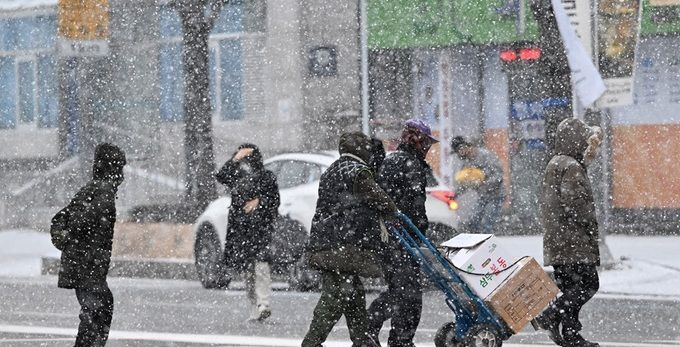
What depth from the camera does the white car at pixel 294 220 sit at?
17312 mm

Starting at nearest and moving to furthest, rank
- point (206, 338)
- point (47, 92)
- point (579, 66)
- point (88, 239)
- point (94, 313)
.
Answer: point (88, 239) → point (94, 313) → point (206, 338) → point (579, 66) → point (47, 92)

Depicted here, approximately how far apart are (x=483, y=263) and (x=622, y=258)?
968cm

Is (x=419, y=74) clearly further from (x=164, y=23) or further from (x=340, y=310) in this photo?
(x=340, y=310)

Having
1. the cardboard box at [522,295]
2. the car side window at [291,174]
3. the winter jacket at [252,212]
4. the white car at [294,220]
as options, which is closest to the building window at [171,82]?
the white car at [294,220]

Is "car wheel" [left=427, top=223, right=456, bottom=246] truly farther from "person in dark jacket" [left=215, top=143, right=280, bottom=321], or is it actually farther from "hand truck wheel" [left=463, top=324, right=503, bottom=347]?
"hand truck wheel" [left=463, top=324, right=503, bottom=347]

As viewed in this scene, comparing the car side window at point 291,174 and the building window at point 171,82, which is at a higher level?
the building window at point 171,82

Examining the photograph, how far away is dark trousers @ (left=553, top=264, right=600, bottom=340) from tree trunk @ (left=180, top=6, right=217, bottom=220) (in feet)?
37.6

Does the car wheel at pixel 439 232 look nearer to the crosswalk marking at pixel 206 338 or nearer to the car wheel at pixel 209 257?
the car wheel at pixel 209 257

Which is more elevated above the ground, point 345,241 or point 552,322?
point 345,241

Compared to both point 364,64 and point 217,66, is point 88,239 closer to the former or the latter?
point 364,64

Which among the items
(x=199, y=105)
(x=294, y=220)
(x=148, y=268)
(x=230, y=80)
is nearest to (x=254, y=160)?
(x=294, y=220)

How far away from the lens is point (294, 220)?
17.3 meters

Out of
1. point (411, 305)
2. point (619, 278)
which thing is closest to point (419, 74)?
point (619, 278)

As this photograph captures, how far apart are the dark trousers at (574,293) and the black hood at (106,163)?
304 cm
